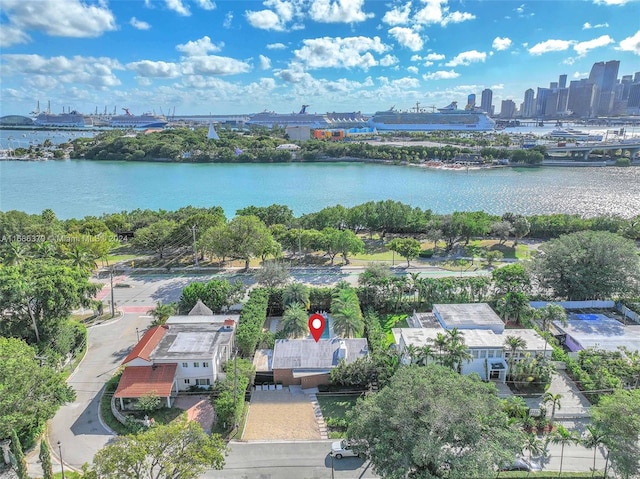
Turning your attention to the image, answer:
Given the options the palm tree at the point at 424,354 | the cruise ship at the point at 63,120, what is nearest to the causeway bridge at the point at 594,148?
the palm tree at the point at 424,354

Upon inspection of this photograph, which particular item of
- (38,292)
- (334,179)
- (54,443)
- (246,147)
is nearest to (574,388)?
(54,443)

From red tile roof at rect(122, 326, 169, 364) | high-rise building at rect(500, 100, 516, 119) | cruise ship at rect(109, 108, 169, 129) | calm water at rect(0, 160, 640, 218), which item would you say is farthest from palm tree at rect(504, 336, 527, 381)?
high-rise building at rect(500, 100, 516, 119)

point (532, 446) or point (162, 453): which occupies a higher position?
point (162, 453)

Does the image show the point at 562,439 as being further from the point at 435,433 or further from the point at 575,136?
the point at 575,136

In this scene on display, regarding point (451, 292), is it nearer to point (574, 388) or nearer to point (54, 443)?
point (574, 388)

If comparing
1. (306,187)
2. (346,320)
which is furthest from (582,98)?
(346,320)

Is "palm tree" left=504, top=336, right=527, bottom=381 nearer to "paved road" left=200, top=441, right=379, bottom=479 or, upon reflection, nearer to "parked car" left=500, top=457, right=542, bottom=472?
"parked car" left=500, top=457, right=542, bottom=472
